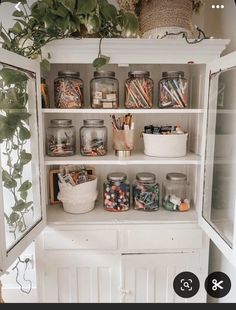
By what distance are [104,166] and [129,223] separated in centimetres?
36

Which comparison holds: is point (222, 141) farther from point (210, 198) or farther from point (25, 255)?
point (25, 255)

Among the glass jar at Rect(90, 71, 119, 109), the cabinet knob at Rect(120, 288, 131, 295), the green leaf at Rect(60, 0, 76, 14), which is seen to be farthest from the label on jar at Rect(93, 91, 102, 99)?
the cabinet knob at Rect(120, 288, 131, 295)

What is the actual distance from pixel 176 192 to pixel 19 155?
796mm

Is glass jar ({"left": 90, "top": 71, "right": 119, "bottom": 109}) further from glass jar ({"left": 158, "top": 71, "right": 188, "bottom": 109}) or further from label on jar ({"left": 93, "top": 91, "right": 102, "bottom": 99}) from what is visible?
glass jar ({"left": 158, "top": 71, "right": 188, "bottom": 109})

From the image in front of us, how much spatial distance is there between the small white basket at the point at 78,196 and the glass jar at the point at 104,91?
374 millimetres

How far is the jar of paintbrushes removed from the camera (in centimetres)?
126

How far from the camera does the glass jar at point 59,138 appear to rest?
1.28 meters

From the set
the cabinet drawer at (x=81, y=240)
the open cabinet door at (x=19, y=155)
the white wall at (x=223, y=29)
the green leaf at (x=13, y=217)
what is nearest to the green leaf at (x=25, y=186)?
the open cabinet door at (x=19, y=155)

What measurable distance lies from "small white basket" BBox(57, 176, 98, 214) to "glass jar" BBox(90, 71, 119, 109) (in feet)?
1.23

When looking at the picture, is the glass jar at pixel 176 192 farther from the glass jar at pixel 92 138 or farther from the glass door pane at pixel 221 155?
the glass jar at pixel 92 138

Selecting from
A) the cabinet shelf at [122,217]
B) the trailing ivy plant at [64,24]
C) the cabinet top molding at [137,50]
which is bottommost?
the cabinet shelf at [122,217]

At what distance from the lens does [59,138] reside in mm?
1282

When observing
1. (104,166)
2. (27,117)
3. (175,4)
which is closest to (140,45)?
(175,4)

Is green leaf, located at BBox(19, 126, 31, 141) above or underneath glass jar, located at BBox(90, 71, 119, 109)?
underneath
